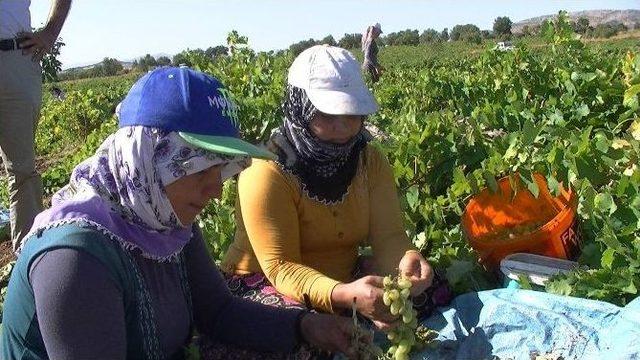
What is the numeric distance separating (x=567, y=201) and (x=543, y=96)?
2.06 metres

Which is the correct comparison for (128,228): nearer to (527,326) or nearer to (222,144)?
(222,144)

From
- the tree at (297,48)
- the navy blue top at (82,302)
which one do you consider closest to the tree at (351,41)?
the tree at (297,48)

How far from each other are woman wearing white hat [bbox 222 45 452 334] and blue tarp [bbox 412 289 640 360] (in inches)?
6.9

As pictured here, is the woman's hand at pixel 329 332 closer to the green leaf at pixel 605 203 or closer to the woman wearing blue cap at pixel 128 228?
the woman wearing blue cap at pixel 128 228

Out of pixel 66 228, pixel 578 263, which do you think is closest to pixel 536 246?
pixel 578 263

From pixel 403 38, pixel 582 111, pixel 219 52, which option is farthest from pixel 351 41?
pixel 582 111

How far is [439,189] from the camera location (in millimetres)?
3660

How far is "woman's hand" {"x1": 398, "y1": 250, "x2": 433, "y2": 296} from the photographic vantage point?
209 centimetres

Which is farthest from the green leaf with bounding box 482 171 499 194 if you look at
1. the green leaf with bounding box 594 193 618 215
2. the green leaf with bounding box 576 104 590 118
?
the green leaf with bounding box 576 104 590 118

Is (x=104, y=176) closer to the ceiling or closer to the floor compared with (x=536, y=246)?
closer to the ceiling

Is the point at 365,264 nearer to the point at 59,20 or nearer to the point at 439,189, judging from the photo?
the point at 439,189

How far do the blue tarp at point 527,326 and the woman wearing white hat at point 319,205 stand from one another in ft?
0.58

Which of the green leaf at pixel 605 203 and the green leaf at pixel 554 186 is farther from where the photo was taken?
the green leaf at pixel 554 186

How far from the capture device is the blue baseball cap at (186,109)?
150cm
